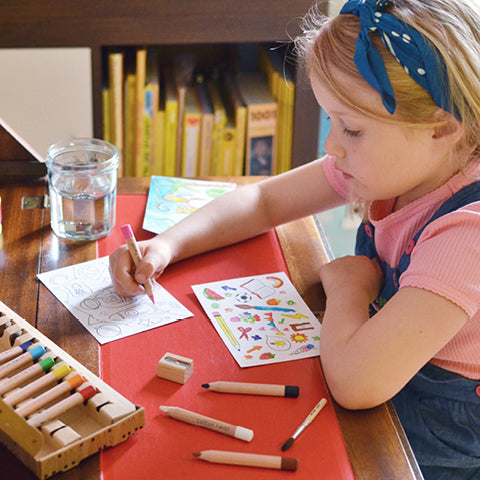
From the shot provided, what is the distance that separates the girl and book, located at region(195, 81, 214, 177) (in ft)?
3.54

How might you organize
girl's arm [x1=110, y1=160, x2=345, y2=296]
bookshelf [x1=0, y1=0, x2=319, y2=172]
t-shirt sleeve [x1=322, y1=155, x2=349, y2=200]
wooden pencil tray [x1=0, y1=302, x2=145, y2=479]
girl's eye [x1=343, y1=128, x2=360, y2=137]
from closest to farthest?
wooden pencil tray [x1=0, y1=302, x2=145, y2=479]
girl's eye [x1=343, y1=128, x2=360, y2=137]
girl's arm [x1=110, y1=160, x2=345, y2=296]
t-shirt sleeve [x1=322, y1=155, x2=349, y2=200]
bookshelf [x1=0, y1=0, x2=319, y2=172]

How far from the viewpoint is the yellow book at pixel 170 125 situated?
6.88 feet

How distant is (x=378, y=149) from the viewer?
0.92 metres

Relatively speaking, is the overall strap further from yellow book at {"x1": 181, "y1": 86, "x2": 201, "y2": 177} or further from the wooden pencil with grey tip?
yellow book at {"x1": 181, "y1": 86, "x2": 201, "y2": 177}

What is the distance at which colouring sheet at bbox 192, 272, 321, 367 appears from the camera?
924 mm

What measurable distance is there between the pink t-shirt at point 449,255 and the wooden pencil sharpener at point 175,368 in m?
0.28

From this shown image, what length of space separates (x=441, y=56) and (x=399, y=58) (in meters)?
0.05

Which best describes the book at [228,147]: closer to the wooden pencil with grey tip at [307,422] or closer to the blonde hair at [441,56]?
the blonde hair at [441,56]

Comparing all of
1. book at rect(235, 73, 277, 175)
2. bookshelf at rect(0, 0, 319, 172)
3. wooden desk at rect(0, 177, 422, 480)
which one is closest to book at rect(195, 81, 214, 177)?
book at rect(235, 73, 277, 175)

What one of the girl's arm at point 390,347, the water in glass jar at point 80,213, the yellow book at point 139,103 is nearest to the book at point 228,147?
the yellow book at point 139,103

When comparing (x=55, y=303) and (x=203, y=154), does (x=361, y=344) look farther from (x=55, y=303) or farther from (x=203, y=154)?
(x=203, y=154)

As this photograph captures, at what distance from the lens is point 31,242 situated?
3.86ft

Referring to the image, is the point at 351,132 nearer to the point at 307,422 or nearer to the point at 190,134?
the point at 307,422

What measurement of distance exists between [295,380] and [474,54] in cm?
45
